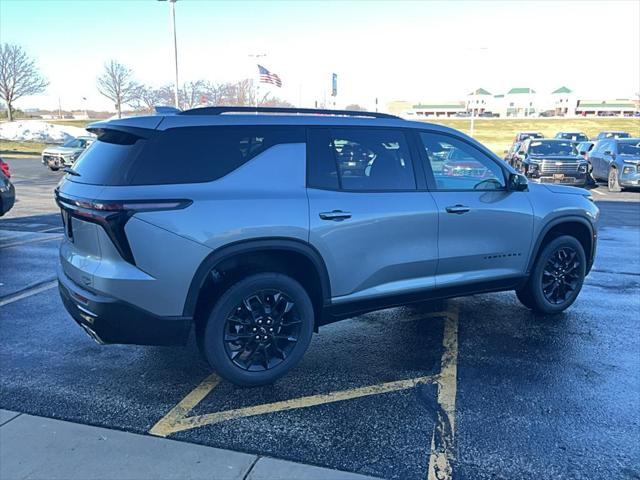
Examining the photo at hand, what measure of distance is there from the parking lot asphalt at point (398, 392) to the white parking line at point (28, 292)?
6 centimetres

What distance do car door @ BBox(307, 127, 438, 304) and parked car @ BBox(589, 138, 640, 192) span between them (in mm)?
15023

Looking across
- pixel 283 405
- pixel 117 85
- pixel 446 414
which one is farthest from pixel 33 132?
pixel 446 414

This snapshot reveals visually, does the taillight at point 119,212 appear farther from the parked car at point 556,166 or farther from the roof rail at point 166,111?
the parked car at point 556,166

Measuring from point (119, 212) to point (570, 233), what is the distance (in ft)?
14.1

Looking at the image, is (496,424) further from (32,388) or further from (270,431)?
(32,388)

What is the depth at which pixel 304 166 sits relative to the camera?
12.0ft

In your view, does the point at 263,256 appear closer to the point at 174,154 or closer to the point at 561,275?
the point at 174,154

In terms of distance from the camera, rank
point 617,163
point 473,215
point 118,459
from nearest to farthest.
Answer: point 118,459 < point 473,215 < point 617,163

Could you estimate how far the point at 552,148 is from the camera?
18.0 metres

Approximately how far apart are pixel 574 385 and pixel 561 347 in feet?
2.37

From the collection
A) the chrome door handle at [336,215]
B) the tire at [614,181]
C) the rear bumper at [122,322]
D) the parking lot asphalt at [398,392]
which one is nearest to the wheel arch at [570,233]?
the parking lot asphalt at [398,392]

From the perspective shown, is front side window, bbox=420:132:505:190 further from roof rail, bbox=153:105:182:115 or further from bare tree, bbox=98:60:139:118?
bare tree, bbox=98:60:139:118

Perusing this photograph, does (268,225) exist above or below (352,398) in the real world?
above

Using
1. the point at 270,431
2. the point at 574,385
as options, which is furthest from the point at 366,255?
the point at 574,385
